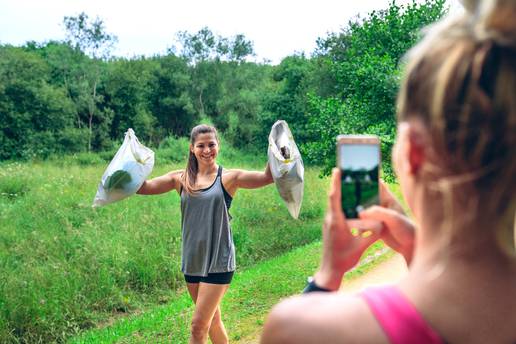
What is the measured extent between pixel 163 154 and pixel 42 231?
15872 millimetres

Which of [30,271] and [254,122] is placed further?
[254,122]

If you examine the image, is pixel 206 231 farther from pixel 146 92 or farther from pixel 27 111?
pixel 146 92

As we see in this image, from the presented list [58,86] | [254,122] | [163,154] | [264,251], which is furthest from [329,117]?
[58,86]

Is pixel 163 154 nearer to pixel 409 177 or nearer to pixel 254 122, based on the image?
pixel 254 122

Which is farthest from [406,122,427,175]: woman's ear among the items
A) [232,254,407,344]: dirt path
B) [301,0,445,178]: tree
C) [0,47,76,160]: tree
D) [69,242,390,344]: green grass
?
[0,47,76,160]: tree

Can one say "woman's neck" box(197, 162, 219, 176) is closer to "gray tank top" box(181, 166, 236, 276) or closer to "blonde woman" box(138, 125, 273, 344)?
"blonde woman" box(138, 125, 273, 344)

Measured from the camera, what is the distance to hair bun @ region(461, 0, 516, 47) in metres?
0.82

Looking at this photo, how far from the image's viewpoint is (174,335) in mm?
6059

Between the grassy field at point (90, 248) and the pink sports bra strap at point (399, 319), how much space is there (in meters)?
6.53

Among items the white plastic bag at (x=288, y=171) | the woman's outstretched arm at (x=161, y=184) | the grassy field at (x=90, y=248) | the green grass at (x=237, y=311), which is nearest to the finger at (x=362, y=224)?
the white plastic bag at (x=288, y=171)

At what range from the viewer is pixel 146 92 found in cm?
3581

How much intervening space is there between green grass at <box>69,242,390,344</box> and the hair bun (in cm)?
528

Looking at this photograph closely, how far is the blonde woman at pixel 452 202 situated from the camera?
81 cm

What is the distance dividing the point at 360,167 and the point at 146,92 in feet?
117
